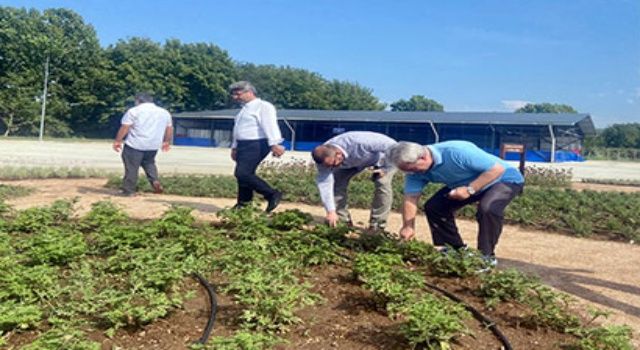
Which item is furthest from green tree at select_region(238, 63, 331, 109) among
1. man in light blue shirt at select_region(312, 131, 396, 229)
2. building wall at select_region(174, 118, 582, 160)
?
man in light blue shirt at select_region(312, 131, 396, 229)

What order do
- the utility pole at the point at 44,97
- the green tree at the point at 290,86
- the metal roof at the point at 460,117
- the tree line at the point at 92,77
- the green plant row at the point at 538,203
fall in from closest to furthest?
1. the green plant row at the point at 538,203
2. the metal roof at the point at 460,117
3. the utility pole at the point at 44,97
4. the tree line at the point at 92,77
5. the green tree at the point at 290,86

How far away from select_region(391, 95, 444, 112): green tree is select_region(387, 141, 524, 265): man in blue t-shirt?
96.7 meters

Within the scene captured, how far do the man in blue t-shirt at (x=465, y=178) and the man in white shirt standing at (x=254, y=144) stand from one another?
2265 millimetres

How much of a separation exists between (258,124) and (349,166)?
137 centimetres

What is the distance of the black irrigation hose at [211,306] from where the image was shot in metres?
2.68

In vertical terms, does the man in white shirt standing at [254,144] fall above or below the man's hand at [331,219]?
above

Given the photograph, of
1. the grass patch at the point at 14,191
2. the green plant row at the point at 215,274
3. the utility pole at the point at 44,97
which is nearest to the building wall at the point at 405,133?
the utility pole at the point at 44,97

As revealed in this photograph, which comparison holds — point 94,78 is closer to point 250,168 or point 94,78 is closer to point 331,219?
point 250,168

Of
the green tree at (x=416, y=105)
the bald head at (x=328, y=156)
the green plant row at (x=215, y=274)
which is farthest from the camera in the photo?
the green tree at (x=416, y=105)

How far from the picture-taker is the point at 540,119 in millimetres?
37938

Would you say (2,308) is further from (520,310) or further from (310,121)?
(310,121)

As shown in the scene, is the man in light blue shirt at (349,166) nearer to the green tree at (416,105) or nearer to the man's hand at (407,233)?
the man's hand at (407,233)

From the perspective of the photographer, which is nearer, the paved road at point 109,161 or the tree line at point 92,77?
the paved road at point 109,161

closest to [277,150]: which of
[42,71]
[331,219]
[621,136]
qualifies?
[331,219]
